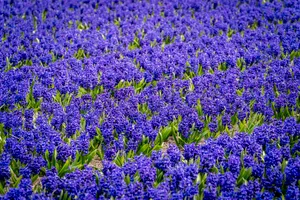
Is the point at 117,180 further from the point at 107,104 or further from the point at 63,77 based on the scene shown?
the point at 63,77

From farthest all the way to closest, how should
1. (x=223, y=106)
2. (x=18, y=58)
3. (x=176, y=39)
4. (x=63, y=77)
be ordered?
(x=176, y=39)
(x=18, y=58)
(x=63, y=77)
(x=223, y=106)

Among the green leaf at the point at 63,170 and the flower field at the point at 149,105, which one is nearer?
the flower field at the point at 149,105

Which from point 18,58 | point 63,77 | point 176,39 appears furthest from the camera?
point 176,39

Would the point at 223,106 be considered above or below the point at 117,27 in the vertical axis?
below

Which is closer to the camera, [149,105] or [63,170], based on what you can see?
[63,170]

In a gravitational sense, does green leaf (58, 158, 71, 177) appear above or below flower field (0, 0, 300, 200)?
below

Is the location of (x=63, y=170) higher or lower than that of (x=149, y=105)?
lower

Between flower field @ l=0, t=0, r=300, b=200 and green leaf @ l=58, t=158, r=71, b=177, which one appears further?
green leaf @ l=58, t=158, r=71, b=177

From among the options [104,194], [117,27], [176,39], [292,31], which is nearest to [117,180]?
[104,194]
